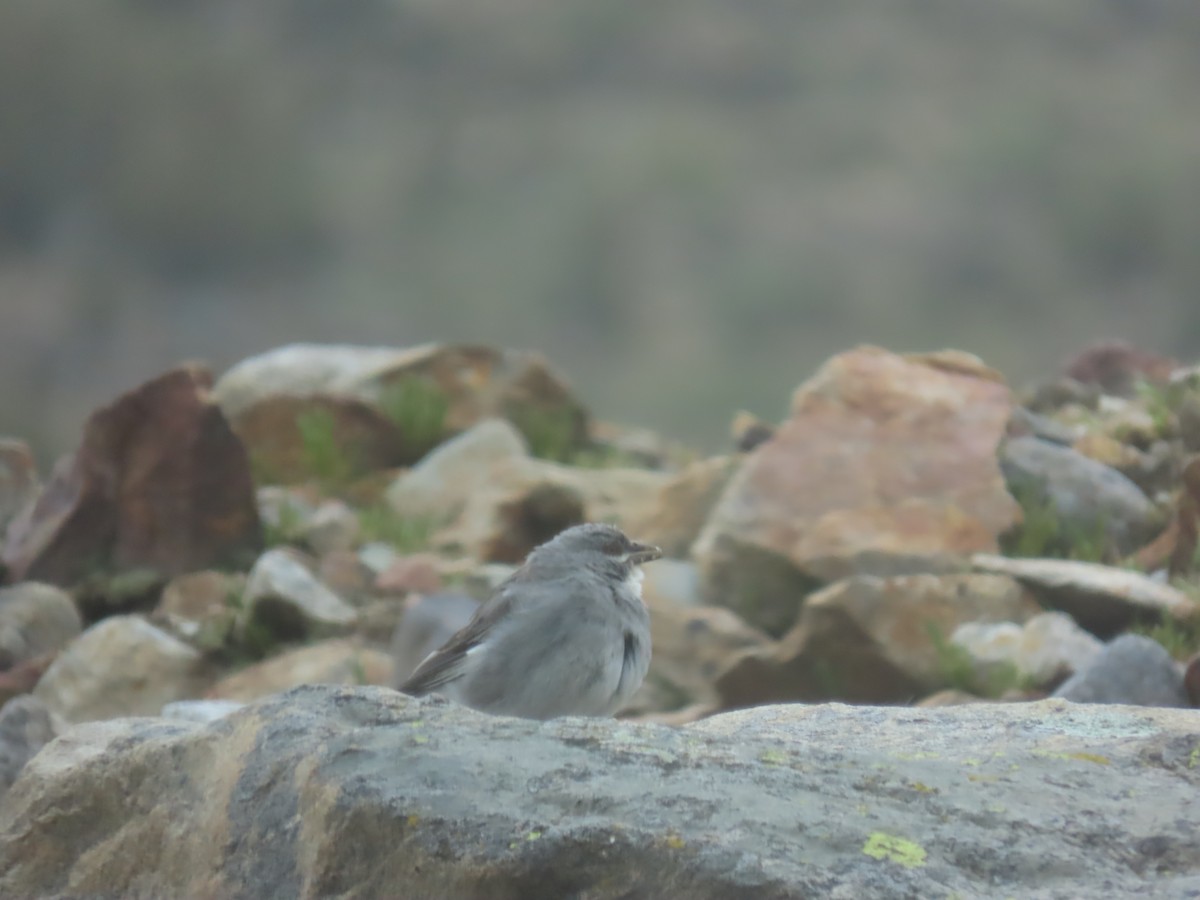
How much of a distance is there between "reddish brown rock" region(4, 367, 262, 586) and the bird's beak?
4041 millimetres

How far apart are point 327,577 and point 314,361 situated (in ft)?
9.85

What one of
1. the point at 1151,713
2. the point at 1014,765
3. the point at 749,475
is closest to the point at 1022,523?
the point at 749,475

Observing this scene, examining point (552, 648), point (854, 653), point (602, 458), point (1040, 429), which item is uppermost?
point (552, 648)

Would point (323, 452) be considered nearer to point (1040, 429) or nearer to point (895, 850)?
point (1040, 429)

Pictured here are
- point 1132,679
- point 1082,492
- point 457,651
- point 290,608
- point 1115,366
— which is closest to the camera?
point 457,651

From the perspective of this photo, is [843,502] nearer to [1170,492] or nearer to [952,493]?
[952,493]

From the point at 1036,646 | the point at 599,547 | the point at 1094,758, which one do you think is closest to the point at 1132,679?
the point at 1036,646

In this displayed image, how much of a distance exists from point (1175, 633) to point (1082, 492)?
145 cm

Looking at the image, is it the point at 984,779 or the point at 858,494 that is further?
the point at 858,494

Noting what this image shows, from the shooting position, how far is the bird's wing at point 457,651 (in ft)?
15.4

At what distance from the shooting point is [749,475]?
819 centimetres

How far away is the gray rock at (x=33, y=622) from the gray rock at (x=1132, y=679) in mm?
4634

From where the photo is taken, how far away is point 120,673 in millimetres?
7352

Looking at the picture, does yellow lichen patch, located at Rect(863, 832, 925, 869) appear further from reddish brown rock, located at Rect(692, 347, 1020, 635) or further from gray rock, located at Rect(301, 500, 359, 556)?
gray rock, located at Rect(301, 500, 359, 556)
